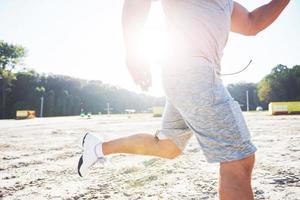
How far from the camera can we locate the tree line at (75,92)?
4519cm

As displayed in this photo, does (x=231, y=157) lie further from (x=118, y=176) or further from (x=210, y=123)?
(x=118, y=176)

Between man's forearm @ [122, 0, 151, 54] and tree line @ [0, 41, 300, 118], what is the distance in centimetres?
4633

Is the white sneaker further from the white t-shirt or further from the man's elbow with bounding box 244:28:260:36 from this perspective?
the man's elbow with bounding box 244:28:260:36

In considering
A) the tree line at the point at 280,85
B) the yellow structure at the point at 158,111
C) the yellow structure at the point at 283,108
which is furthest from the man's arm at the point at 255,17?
the tree line at the point at 280,85

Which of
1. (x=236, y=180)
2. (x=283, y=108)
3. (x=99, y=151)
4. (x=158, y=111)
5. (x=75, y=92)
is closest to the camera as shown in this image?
(x=236, y=180)

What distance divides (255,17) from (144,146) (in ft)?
3.76

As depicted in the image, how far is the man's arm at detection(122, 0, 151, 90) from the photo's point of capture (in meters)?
1.52

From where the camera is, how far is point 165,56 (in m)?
1.61

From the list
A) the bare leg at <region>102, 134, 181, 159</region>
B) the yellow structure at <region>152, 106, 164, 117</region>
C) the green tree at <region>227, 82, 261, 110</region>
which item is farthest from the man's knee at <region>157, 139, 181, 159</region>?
the green tree at <region>227, 82, 261, 110</region>

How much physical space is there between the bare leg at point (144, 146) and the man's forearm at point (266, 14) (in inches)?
37.9

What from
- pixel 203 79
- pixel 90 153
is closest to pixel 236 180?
pixel 203 79

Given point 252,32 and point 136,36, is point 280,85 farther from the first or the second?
point 136,36

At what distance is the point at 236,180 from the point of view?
1.40 meters

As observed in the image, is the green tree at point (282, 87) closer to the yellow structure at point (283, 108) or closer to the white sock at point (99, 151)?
the yellow structure at point (283, 108)
